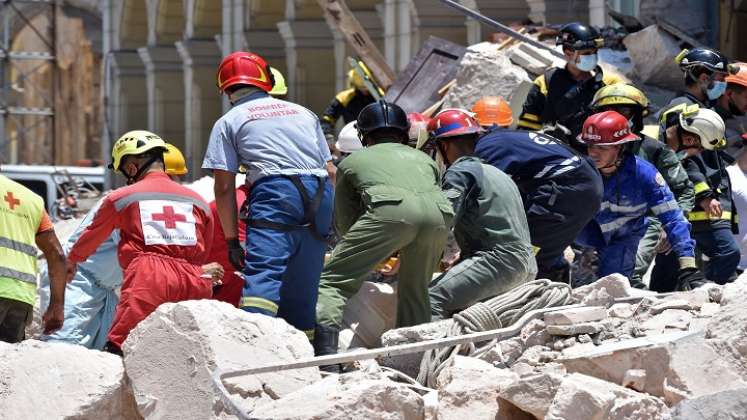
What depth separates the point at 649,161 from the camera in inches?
392

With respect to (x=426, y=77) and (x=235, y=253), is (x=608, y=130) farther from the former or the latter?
(x=426, y=77)

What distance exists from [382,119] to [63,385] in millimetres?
2154

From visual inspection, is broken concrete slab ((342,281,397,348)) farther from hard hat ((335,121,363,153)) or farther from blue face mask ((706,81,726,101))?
blue face mask ((706,81,726,101))

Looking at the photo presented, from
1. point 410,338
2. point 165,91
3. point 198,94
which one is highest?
point 410,338

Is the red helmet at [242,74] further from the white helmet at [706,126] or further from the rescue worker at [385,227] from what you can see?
the white helmet at [706,126]

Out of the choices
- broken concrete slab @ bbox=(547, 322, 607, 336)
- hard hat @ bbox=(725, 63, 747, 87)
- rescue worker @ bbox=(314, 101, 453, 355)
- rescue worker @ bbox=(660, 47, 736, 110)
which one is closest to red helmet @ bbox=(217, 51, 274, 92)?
rescue worker @ bbox=(314, 101, 453, 355)

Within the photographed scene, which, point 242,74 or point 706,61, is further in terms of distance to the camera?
point 706,61

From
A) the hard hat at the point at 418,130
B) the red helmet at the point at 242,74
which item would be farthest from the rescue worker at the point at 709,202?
the red helmet at the point at 242,74

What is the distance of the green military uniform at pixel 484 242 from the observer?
8477 mm

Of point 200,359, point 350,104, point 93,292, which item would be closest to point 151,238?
point 200,359

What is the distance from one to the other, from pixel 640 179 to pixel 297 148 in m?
2.17

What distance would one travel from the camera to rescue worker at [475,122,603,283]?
29.8 ft

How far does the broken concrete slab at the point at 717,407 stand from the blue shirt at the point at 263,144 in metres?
2.91

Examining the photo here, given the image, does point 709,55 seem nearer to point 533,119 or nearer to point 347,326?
point 533,119
